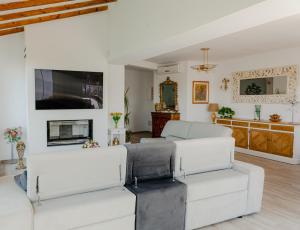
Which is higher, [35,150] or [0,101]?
[0,101]

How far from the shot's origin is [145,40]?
4.09 m

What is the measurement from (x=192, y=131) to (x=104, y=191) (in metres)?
2.81

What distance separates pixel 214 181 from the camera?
2.68 metres

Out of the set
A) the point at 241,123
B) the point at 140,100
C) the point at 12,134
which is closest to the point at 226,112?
the point at 241,123

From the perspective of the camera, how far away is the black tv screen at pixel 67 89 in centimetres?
517

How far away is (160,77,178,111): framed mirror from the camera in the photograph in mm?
7988

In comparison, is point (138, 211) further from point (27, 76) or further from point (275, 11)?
point (27, 76)

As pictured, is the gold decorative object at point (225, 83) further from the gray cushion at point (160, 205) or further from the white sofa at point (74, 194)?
the white sofa at point (74, 194)

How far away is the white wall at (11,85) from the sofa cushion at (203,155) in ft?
13.8

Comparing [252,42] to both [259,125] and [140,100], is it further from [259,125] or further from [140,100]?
[140,100]

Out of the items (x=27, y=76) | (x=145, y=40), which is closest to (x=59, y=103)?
(x=27, y=76)

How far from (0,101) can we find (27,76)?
863 mm

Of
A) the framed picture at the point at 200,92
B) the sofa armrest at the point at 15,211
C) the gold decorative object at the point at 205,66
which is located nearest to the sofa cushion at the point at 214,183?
the sofa armrest at the point at 15,211

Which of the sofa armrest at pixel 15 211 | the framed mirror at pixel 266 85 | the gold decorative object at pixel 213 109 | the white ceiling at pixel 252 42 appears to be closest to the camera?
the sofa armrest at pixel 15 211
